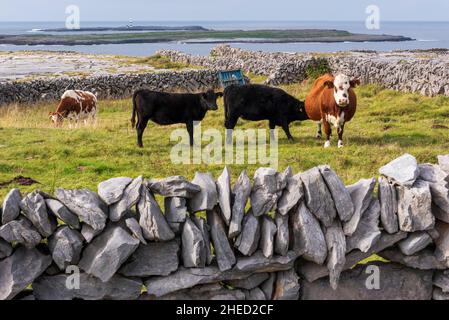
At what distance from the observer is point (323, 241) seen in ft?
21.9

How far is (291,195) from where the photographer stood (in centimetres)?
666

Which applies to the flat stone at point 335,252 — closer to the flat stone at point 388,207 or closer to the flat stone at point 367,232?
the flat stone at point 367,232

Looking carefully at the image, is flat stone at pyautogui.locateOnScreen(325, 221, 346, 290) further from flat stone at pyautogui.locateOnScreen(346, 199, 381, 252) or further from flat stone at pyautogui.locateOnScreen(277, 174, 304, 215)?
flat stone at pyautogui.locateOnScreen(277, 174, 304, 215)

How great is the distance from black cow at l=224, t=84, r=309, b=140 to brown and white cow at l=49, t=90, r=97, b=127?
6.33 m

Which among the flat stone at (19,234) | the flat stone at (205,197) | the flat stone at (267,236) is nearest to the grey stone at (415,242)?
the flat stone at (267,236)

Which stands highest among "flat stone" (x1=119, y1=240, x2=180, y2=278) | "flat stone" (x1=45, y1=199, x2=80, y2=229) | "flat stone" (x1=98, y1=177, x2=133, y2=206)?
"flat stone" (x1=98, y1=177, x2=133, y2=206)

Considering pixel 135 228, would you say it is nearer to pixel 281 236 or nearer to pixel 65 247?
pixel 65 247

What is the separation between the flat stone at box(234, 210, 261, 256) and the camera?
6.55 m

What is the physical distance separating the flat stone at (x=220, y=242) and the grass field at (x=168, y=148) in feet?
15.0

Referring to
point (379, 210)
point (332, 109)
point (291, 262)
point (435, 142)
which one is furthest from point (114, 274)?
point (435, 142)

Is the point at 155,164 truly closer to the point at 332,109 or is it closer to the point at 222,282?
the point at 332,109

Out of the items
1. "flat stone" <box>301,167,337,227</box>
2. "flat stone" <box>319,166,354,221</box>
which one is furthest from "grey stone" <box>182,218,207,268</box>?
"flat stone" <box>319,166,354,221</box>

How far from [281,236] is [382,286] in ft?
4.58

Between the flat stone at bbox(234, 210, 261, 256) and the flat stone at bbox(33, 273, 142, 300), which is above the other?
the flat stone at bbox(234, 210, 261, 256)
